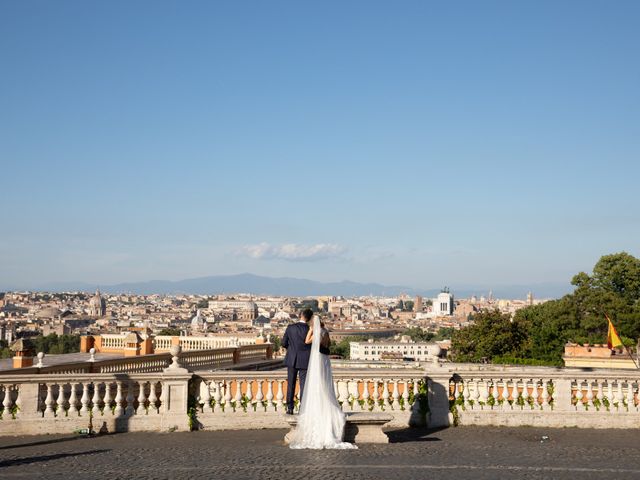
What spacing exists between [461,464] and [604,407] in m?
4.33

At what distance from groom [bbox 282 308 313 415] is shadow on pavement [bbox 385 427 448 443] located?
5.19 ft

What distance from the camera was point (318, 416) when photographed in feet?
33.6

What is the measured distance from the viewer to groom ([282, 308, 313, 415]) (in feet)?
36.8

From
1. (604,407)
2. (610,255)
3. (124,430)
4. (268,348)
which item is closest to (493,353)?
(610,255)

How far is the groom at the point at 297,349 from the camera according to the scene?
11.2 metres

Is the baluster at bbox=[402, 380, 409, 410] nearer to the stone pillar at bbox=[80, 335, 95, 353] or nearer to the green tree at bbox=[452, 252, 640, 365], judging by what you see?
the stone pillar at bbox=[80, 335, 95, 353]

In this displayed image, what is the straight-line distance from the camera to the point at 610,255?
1743 inches

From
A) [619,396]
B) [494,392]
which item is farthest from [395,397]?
[619,396]

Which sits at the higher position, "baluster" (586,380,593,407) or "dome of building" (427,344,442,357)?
"dome of building" (427,344,442,357)

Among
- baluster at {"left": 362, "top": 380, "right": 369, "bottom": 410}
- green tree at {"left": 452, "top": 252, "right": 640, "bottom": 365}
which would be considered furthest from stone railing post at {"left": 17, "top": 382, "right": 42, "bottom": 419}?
green tree at {"left": 452, "top": 252, "right": 640, "bottom": 365}

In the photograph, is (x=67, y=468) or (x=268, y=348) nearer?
(x=67, y=468)

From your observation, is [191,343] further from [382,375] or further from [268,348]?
[382,375]

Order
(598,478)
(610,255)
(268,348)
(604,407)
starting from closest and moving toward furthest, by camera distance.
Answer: (598,478) < (604,407) < (268,348) < (610,255)

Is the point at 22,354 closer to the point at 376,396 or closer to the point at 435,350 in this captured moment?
the point at 376,396
